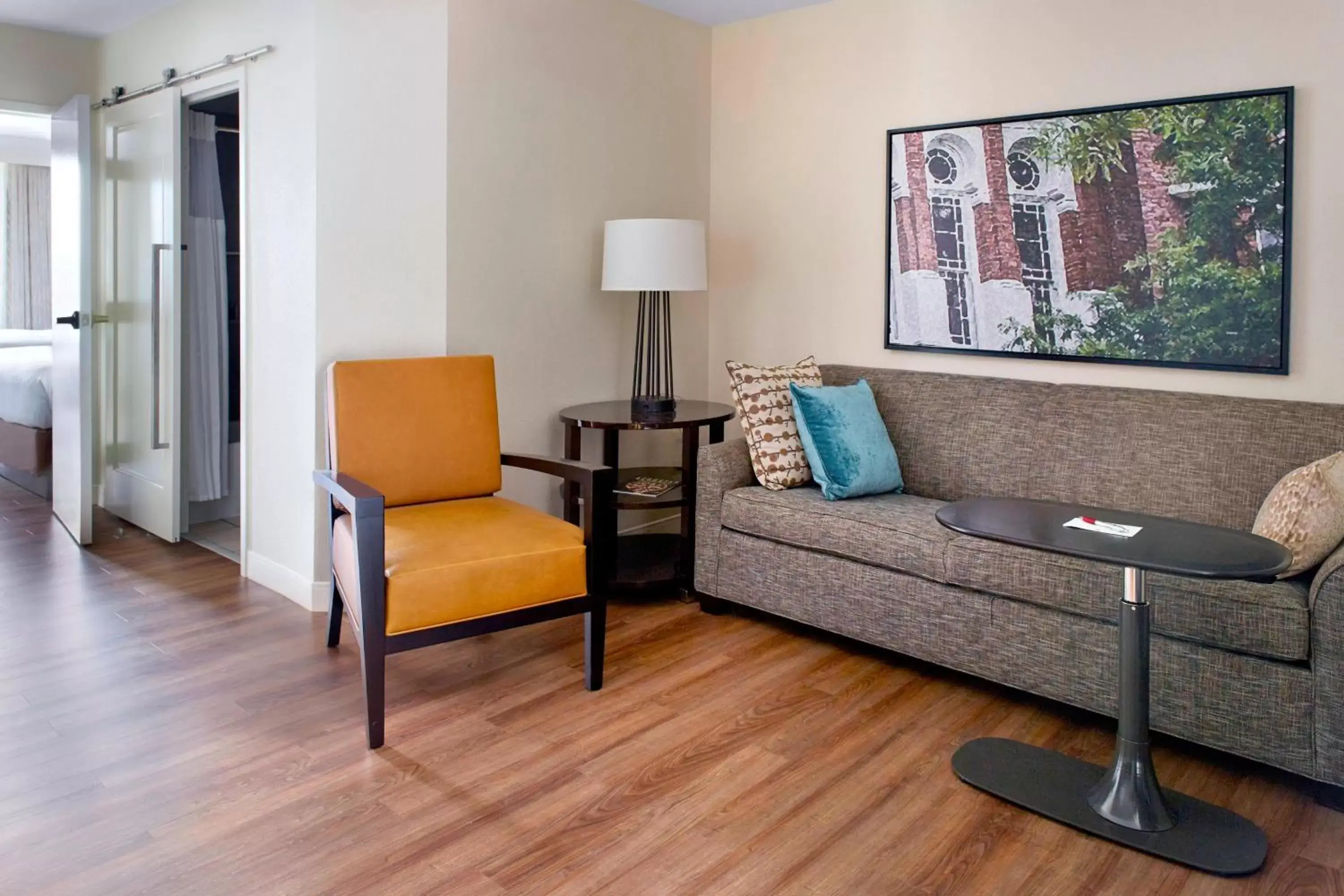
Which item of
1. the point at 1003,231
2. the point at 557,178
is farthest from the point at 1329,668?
the point at 557,178

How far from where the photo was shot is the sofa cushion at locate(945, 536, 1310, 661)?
7.50ft

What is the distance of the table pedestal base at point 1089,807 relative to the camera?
6.67ft

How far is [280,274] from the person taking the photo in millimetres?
3482

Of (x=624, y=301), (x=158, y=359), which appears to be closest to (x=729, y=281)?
(x=624, y=301)

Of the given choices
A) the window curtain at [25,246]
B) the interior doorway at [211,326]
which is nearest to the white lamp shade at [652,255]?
the interior doorway at [211,326]

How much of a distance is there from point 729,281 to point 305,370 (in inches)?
73.5

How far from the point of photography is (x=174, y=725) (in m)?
2.57

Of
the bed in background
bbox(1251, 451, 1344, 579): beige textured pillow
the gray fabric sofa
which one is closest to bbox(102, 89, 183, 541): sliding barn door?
the bed in background

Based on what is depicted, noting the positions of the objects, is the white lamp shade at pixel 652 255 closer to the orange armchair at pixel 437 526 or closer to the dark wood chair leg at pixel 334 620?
the orange armchair at pixel 437 526

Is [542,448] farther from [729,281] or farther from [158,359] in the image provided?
[158,359]

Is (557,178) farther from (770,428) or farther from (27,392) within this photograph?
(27,392)

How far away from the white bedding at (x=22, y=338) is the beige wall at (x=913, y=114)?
17.0 feet

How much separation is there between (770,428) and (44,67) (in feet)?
12.6

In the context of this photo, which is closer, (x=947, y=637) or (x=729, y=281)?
(x=947, y=637)
